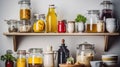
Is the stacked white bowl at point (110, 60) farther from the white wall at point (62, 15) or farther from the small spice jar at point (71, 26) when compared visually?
the small spice jar at point (71, 26)

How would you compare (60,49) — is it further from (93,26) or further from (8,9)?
(8,9)

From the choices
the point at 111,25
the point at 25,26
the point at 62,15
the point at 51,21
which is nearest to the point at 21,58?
the point at 25,26

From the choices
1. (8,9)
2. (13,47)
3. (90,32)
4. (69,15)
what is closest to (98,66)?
(90,32)

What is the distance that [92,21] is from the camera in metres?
2.60

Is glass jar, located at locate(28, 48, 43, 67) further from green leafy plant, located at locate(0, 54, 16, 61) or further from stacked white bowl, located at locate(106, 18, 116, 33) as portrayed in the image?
stacked white bowl, located at locate(106, 18, 116, 33)

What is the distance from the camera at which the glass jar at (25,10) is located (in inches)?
102

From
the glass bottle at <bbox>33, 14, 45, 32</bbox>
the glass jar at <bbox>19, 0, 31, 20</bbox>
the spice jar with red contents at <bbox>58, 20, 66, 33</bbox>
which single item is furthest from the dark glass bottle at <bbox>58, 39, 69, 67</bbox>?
the glass jar at <bbox>19, 0, 31, 20</bbox>

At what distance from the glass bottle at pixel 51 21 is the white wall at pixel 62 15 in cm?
9

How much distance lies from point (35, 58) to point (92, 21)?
0.55 meters

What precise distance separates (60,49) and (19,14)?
1.56 ft

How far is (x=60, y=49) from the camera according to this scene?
2568 millimetres

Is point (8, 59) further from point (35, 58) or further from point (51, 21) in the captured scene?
point (51, 21)

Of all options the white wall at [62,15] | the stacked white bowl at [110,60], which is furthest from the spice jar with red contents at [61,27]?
the stacked white bowl at [110,60]

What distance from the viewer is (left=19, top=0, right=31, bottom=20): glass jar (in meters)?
2.58
